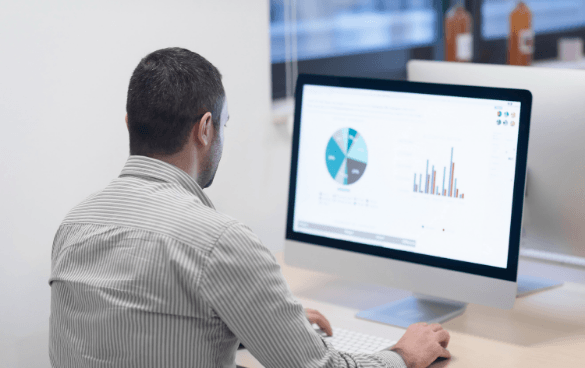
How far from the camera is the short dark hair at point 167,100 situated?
101cm

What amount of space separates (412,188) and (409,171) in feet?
0.11

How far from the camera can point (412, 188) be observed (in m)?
1.33

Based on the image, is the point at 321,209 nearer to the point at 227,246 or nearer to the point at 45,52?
the point at 227,246

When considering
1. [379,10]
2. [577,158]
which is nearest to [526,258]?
[577,158]

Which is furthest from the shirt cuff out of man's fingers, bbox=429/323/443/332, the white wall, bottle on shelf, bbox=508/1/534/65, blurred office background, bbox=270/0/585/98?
bottle on shelf, bbox=508/1/534/65

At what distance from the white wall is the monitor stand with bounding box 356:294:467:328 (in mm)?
772

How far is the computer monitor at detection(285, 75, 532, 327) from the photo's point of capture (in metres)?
1.25

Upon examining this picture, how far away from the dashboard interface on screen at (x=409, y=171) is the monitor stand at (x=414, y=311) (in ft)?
0.48

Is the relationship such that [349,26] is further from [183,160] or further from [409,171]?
[183,160]

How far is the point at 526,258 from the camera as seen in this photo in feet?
5.53

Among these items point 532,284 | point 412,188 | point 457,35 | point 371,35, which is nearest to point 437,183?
point 412,188

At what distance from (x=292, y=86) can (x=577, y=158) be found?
3.91 feet

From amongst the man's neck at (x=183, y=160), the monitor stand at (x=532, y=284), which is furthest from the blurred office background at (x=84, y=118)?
the monitor stand at (x=532, y=284)

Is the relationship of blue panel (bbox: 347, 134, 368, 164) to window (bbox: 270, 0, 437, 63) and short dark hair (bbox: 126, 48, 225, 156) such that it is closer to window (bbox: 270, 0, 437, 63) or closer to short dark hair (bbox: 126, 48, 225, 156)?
short dark hair (bbox: 126, 48, 225, 156)
